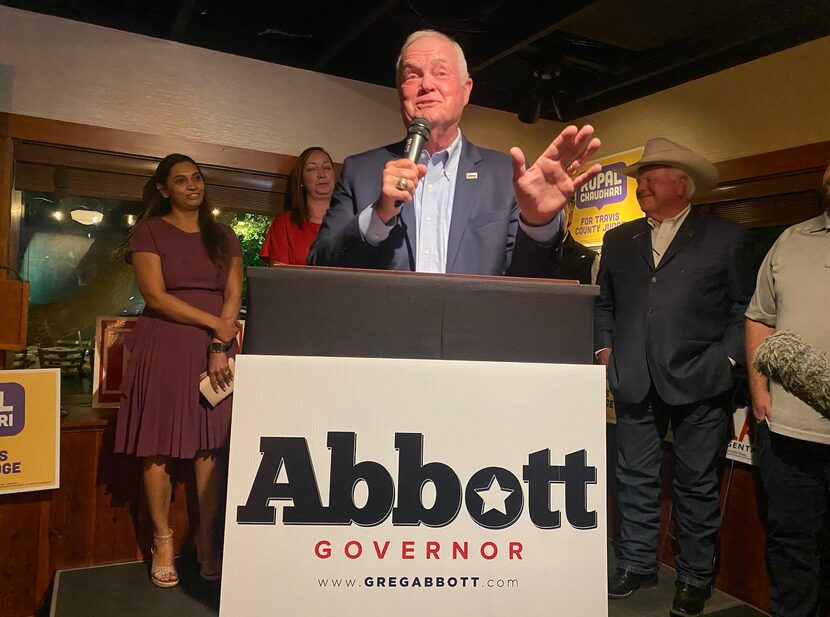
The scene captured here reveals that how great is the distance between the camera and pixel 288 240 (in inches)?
109

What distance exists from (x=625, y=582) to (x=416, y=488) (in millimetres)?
2097

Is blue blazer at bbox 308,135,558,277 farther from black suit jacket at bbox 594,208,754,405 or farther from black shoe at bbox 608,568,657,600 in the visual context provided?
black shoe at bbox 608,568,657,600

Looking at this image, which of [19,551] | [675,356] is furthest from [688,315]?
[19,551]

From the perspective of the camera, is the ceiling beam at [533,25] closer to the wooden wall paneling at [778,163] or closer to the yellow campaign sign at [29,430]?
the wooden wall paneling at [778,163]

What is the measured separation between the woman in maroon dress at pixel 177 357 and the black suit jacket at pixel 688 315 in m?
1.59

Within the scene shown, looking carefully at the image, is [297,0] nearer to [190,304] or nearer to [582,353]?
Answer: [190,304]

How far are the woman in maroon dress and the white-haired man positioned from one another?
1355 millimetres

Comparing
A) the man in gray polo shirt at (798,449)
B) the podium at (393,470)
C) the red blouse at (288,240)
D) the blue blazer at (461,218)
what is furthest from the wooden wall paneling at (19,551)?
the man in gray polo shirt at (798,449)

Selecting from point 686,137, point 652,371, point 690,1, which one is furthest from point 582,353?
point 686,137

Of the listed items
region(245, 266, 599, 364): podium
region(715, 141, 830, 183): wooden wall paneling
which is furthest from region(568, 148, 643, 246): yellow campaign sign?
region(245, 266, 599, 364): podium

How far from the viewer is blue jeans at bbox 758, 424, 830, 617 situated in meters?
1.93

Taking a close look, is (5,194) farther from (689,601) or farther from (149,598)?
(689,601)

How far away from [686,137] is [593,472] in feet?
9.78

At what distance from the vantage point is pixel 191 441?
7.28 ft
